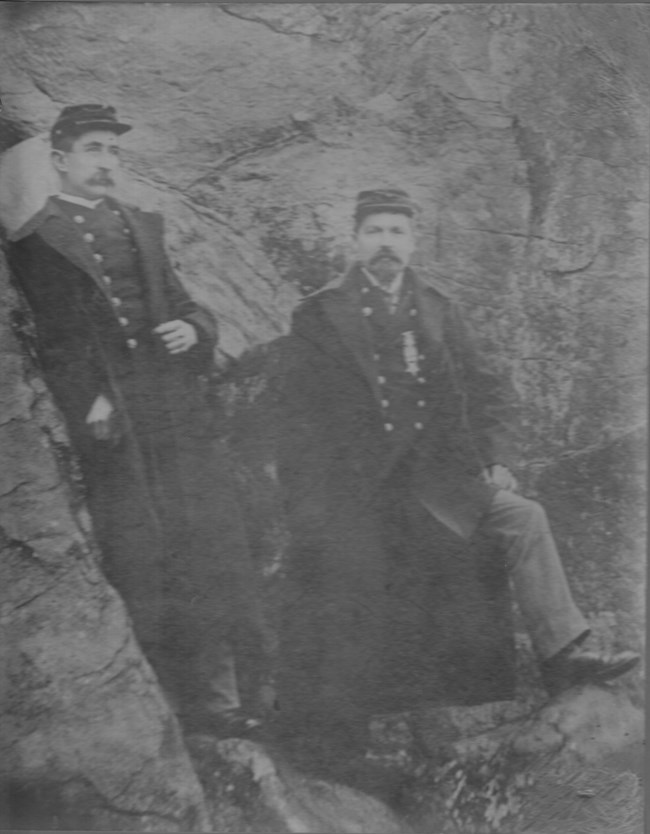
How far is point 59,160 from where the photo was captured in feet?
11.3

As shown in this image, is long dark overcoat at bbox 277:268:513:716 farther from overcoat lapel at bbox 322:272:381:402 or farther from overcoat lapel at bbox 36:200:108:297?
overcoat lapel at bbox 36:200:108:297

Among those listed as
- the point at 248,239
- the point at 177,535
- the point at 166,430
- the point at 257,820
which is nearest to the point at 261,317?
the point at 248,239

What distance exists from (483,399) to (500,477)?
0.91ft

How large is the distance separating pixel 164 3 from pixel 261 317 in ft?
3.72

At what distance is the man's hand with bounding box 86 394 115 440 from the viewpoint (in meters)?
3.43

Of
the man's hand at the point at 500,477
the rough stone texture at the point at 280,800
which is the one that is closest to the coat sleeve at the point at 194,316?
the man's hand at the point at 500,477

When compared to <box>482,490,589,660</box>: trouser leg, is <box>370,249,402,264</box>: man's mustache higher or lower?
higher

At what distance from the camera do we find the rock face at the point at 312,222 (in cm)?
340

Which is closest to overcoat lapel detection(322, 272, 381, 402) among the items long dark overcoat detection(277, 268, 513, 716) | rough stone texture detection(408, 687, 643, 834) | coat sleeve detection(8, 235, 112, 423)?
long dark overcoat detection(277, 268, 513, 716)

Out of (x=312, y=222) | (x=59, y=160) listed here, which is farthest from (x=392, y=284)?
(x=59, y=160)

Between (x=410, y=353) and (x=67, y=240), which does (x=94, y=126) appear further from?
(x=410, y=353)

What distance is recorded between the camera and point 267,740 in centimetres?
345

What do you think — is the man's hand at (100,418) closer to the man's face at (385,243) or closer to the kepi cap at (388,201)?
the man's face at (385,243)

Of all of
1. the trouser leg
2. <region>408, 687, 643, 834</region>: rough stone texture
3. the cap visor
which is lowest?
<region>408, 687, 643, 834</region>: rough stone texture
